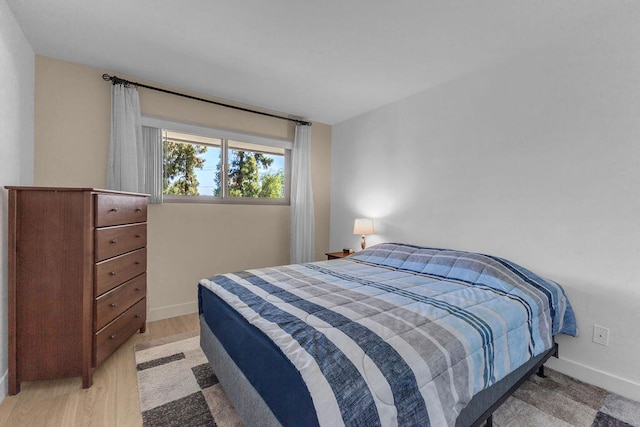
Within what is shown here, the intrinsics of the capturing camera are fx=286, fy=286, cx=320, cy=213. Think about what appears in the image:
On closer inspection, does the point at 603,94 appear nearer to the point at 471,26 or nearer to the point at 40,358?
the point at 471,26

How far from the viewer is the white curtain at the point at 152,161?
2.88 meters

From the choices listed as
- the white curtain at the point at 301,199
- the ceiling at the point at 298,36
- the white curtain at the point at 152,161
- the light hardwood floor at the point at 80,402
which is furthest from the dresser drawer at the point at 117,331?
the ceiling at the point at 298,36

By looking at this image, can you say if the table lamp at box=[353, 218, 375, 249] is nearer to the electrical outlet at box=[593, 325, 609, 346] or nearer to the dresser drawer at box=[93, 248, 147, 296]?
the electrical outlet at box=[593, 325, 609, 346]

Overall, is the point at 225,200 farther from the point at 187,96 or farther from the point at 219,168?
the point at 187,96

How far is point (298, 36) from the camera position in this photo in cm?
213

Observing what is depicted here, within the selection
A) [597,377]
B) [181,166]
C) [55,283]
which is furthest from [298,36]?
[597,377]

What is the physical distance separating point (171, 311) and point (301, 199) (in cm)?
198

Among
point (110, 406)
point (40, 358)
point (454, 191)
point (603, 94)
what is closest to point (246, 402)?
point (110, 406)

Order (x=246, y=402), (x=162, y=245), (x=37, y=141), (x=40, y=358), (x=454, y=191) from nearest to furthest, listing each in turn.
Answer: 1. (x=246, y=402)
2. (x=40, y=358)
3. (x=37, y=141)
4. (x=454, y=191)
5. (x=162, y=245)

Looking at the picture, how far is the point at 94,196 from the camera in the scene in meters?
1.87

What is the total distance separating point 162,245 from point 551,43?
3867 millimetres

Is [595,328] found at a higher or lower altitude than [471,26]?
lower

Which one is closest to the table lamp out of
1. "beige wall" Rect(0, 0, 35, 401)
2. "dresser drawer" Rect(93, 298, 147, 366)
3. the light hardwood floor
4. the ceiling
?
the ceiling

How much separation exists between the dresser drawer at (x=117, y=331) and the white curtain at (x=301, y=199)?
1.79 m
